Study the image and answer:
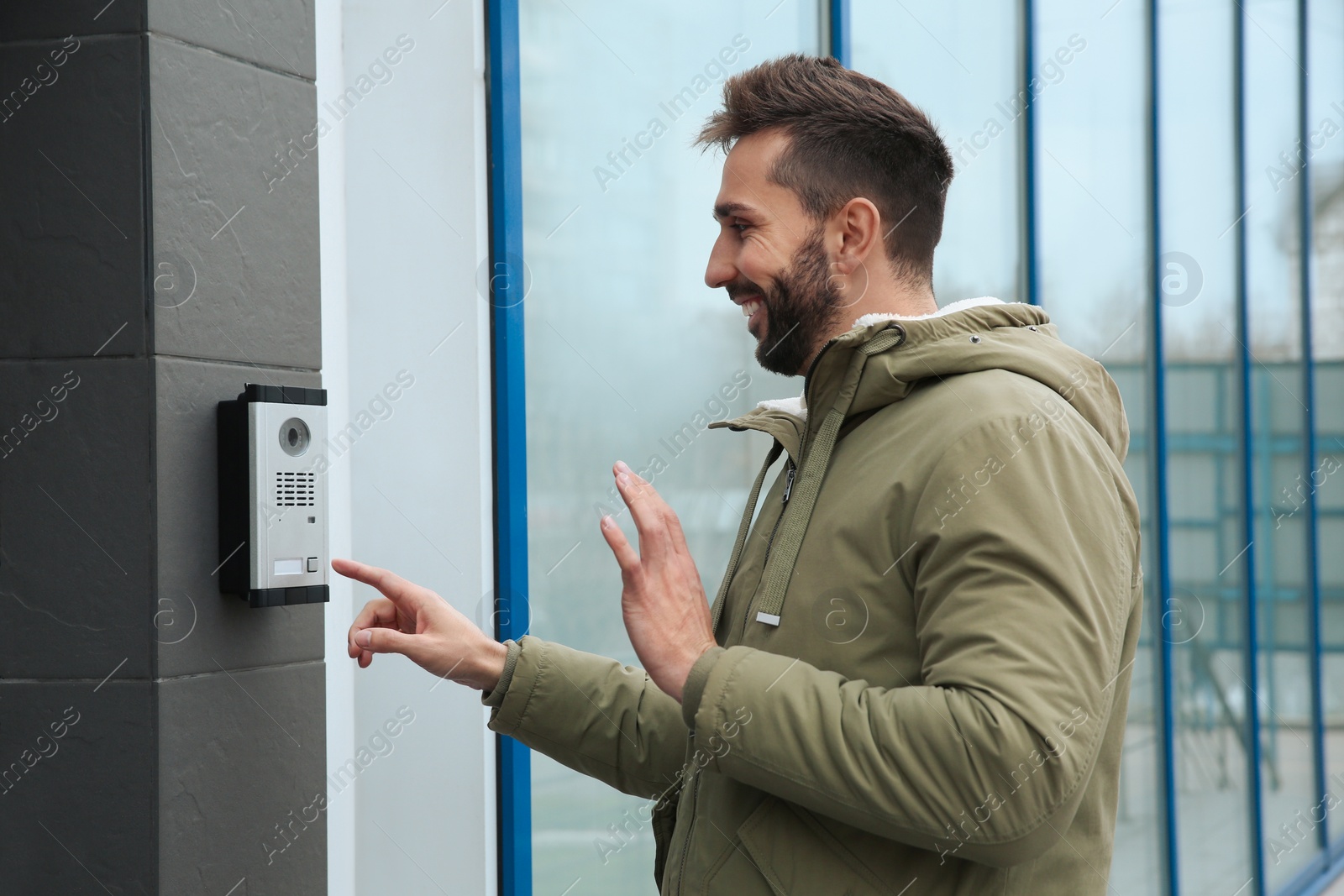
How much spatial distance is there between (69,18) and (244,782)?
48.6 inches

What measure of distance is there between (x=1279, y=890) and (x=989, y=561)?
595cm

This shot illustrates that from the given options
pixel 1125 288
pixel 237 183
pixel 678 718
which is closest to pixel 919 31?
pixel 1125 288

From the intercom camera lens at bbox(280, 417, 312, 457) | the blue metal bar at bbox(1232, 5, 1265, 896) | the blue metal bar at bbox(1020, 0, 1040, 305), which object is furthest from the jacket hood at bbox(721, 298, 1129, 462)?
the blue metal bar at bbox(1232, 5, 1265, 896)

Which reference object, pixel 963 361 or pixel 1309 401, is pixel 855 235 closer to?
pixel 963 361

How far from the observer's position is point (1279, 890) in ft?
19.9

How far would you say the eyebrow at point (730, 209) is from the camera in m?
1.66

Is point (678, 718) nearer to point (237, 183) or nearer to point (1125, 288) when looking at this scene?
point (237, 183)

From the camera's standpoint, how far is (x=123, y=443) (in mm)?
1832

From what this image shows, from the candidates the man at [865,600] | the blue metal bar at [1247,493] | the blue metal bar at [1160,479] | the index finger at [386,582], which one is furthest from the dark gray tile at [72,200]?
the blue metal bar at [1247,493]

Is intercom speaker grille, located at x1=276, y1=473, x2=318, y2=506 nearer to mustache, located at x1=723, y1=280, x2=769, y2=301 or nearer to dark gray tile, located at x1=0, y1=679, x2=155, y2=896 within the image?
dark gray tile, located at x1=0, y1=679, x2=155, y2=896

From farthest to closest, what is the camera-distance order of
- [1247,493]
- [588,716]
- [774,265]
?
[1247,493] < [588,716] < [774,265]

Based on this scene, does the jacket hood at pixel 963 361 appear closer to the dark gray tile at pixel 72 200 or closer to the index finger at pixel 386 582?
the index finger at pixel 386 582

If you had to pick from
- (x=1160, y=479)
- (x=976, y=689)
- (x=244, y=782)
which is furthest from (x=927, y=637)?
(x=1160, y=479)

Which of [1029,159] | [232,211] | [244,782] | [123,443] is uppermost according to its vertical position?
[1029,159]
